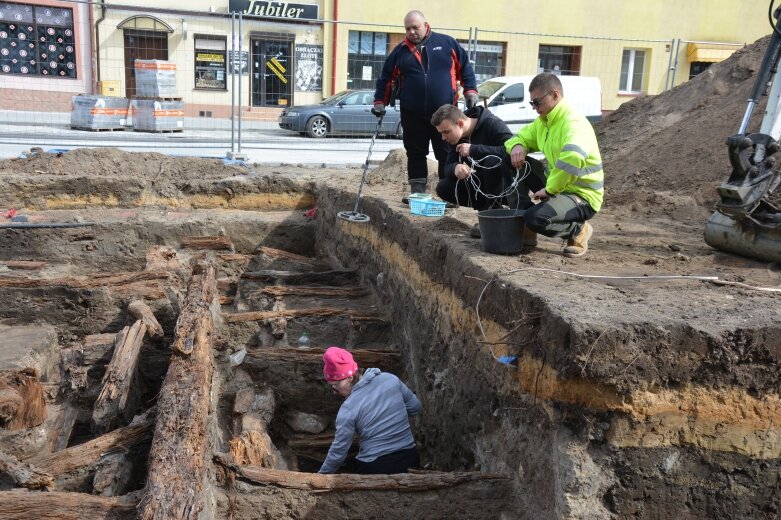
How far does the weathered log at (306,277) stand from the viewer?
7.88 meters

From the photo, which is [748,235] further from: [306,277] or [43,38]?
[43,38]

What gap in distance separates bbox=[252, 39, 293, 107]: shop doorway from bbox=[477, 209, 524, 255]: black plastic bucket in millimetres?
12580

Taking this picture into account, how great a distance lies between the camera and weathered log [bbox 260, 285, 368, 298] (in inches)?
288

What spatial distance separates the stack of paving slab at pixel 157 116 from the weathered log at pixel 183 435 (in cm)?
1151

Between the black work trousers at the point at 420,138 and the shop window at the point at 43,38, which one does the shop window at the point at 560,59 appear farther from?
the black work trousers at the point at 420,138

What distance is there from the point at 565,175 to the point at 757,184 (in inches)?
53.4

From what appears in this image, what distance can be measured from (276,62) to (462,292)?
1699 cm

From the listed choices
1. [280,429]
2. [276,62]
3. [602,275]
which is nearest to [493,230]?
[602,275]

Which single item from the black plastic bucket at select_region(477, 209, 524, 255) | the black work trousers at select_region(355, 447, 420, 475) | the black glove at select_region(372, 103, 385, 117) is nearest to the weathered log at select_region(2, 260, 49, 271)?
the black glove at select_region(372, 103, 385, 117)

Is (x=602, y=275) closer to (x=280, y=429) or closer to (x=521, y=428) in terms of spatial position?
(x=521, y=428)

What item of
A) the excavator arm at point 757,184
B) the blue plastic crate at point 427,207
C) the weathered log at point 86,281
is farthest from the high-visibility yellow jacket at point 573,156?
the weathered log at point 86,281

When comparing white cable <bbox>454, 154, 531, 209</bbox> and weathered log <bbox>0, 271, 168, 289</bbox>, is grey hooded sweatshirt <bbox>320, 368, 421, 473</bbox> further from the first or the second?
weathered log <bbox>0, 271, 168, 289</bbox>

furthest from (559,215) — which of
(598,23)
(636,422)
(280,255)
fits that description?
(598,23)

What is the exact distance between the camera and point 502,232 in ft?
16.0
